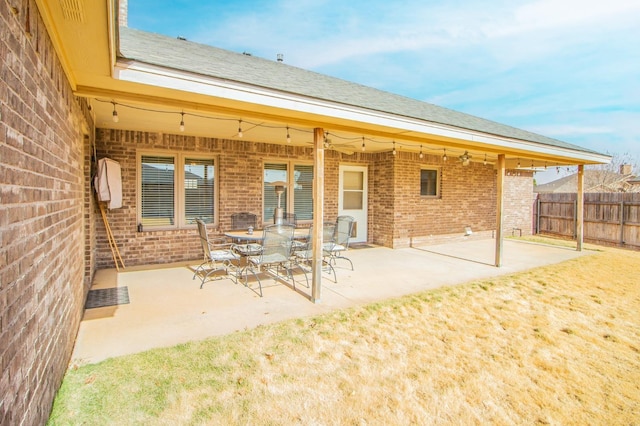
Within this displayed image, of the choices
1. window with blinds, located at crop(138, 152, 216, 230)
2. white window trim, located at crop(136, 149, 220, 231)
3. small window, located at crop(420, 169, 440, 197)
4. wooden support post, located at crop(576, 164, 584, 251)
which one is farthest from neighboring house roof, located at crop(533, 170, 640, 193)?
window with blinds, located at crop(138, 152, 216, 230)

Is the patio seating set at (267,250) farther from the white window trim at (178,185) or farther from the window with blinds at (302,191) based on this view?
the window with blinds at (302,191)

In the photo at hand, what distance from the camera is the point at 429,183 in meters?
10.6

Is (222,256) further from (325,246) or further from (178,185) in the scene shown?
(178,185)

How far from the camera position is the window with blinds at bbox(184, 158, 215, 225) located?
7488 millimetres

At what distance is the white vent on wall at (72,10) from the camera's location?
2031 mm

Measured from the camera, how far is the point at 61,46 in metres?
2.65

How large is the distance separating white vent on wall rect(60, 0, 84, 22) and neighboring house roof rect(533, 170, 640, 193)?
27739 mm

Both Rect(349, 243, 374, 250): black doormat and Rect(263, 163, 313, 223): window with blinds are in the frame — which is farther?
Rect(349, 243, 374, 250): black doormat

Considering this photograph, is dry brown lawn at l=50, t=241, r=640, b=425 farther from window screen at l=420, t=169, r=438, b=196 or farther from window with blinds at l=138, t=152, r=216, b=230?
window screen at l=420, t=169, r=438, b=196

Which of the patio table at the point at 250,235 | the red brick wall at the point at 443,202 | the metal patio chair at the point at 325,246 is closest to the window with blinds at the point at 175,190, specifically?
the patio table at the point at 250,235

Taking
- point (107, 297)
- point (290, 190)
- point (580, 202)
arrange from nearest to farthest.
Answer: point (107, 297) → point (290, 190) → point (580, 202)

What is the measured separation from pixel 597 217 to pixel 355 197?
868 cm

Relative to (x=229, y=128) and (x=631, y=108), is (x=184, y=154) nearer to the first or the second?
(x=229, y=128)

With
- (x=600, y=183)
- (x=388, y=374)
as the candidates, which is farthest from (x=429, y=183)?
(x=600, y=183)
